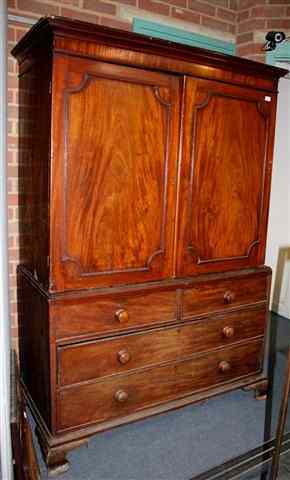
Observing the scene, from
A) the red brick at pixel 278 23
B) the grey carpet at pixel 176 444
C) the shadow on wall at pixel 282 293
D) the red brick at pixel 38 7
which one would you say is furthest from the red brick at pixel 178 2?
the grey carpet at pixel 176 444

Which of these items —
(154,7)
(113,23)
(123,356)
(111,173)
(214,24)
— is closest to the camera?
(111,173)

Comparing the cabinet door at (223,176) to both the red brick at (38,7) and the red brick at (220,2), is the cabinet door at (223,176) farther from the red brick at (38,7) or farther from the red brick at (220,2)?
the red brick at (220,2)

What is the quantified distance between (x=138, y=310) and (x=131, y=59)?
114 centimetres

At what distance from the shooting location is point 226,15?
2.76 metres

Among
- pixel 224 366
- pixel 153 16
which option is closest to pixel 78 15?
pixel 153 16

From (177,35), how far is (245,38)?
60 cm

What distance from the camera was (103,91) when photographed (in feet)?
5.26

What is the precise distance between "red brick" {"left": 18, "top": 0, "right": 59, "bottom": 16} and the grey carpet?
7.44ft

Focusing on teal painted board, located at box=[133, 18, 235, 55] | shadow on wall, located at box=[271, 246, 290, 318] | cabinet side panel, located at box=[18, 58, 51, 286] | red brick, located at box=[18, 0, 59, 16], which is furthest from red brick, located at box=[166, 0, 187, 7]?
shadow on wall, located at box=[271, 246, 290, 318]

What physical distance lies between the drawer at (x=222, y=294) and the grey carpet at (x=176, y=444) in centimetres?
62

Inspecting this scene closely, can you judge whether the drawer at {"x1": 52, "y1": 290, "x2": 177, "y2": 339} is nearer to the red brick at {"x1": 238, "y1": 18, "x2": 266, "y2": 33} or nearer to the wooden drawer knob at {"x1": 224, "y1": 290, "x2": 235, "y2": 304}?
the wooden drawer knob at {"x1": 224, "y1": 290, "x2": 235, "y2": 304}

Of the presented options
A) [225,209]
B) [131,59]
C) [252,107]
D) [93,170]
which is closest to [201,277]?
[225,209]

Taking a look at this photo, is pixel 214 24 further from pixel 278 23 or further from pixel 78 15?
pixel 78 15

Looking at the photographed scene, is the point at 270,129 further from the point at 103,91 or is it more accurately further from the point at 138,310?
the point at 138,310
